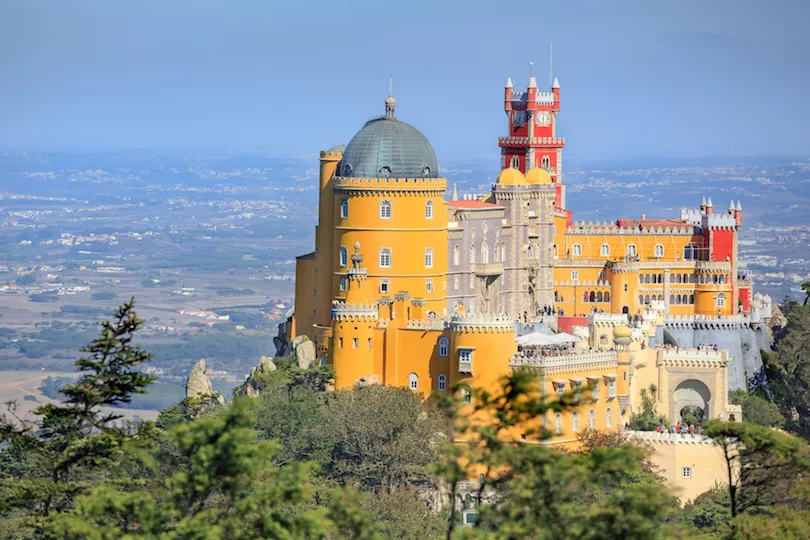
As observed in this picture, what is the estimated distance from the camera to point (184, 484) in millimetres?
55156

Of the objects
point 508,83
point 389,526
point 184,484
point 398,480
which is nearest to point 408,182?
point 398,480

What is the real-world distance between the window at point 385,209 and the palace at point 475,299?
5 centimetres

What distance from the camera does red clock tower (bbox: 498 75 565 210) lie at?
13125 cm

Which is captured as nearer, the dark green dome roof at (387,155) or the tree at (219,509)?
the tree at (219,509)

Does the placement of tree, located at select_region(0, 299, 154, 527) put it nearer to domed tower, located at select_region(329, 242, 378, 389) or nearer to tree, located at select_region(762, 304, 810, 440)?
domed tower, located at select_region(329, 242, 378, 389)

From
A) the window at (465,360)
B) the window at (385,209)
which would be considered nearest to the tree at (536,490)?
the window at (465,360)

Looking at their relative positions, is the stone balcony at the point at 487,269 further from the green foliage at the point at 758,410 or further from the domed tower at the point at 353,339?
the green foliage at the point at 758,410

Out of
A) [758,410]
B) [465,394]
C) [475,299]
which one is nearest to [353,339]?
[465,394]

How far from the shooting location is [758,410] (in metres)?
104

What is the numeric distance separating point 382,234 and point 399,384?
8.77 meters

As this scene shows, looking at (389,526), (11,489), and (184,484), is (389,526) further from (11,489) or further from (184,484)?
(184,484)

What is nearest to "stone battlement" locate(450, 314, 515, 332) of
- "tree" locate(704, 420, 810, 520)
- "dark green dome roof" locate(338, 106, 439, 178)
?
"dark green dome roof" locate(338, 106, 439, 178)

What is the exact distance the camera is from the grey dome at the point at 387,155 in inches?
3979

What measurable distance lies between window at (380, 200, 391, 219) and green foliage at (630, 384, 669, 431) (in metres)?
15.0
